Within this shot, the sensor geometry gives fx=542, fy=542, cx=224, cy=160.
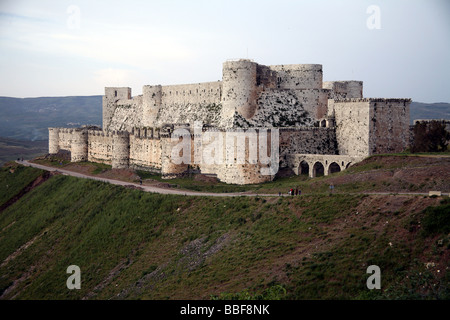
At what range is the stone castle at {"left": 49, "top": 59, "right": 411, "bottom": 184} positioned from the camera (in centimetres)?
5269

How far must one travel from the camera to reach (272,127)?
185ft

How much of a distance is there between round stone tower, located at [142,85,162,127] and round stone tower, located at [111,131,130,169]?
361 inches

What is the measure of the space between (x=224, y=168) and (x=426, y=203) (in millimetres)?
27135

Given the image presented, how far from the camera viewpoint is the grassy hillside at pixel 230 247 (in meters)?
25.8


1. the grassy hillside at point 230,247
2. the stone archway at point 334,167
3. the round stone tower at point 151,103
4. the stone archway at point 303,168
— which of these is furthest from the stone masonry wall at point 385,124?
the round stone tower at point 151,103

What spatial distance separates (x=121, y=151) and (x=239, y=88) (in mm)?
18821

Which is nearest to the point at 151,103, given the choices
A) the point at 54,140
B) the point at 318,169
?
the point at 54,140

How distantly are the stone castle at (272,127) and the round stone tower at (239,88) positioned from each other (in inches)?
4.2

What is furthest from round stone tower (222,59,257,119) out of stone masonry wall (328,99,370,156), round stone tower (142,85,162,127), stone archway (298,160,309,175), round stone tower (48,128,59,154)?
round stone tower (48,128,59,154)

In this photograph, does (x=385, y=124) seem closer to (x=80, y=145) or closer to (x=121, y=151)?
(x=121, y=151)

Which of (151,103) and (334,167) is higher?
(151,103)

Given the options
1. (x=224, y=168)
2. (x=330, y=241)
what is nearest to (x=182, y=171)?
(x=224, y=168)

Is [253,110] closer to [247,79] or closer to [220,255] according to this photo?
[247,79]

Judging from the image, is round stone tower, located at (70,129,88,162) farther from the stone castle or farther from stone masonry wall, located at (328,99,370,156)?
stone masonry wall, located at (328,99,370,156)
